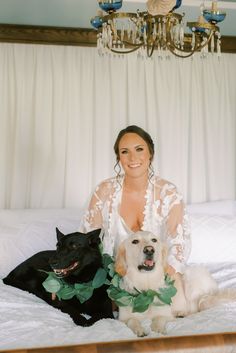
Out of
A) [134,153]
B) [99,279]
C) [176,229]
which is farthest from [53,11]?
[99,279]

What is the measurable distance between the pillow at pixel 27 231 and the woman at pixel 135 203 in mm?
419

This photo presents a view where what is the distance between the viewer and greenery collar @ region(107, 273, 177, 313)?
1.93 meters

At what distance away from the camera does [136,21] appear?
228 cm

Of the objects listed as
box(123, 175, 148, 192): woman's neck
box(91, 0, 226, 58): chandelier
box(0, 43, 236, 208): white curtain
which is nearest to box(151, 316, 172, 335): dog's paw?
box(123, 175, 148, 192): woman's neck

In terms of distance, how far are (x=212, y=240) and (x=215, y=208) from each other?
0.60 meters

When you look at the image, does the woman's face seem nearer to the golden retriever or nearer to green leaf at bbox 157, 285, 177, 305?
the golden retriever

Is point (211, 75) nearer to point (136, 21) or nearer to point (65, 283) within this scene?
point (136, 21)

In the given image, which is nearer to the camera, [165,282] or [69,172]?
[165,282]

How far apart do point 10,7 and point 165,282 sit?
7.95 feet

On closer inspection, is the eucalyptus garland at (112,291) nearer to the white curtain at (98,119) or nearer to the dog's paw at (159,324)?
the dog's paw at (159,324)

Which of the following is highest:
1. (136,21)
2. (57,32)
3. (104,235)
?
(57,32)

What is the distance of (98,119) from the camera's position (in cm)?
355

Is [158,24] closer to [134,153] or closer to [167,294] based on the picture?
[134,153]

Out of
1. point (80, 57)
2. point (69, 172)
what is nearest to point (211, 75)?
point (80, 57)
